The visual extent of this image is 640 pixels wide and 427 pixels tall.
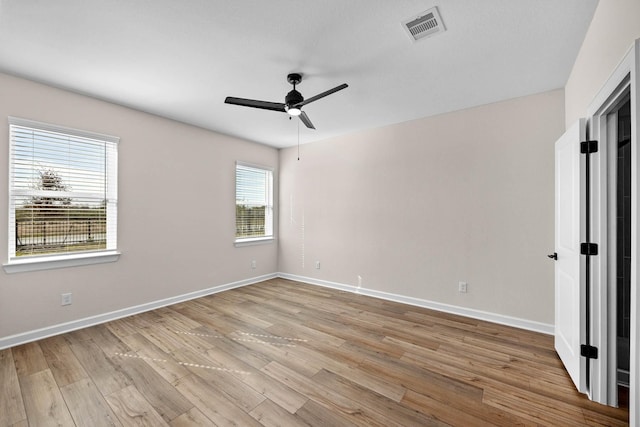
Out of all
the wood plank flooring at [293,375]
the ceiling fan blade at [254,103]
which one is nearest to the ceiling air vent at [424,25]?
the ceiling fan blade at [254,103]

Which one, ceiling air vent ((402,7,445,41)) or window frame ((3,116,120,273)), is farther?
window frame ((3,116,120,273))

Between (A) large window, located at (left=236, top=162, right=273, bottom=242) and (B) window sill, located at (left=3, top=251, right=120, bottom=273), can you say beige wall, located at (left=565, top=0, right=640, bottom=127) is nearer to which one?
(A) large window, located at (left=236, top=162, right=273, bottom=242)

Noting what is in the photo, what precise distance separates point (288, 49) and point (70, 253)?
10.5 feet

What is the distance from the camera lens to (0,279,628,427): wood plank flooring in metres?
1.76

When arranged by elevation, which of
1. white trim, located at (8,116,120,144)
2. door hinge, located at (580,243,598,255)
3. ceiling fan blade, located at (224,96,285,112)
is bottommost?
door hinge, located at (580,243,598,255)

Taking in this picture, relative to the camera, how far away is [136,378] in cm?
214

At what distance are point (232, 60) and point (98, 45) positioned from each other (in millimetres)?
1019

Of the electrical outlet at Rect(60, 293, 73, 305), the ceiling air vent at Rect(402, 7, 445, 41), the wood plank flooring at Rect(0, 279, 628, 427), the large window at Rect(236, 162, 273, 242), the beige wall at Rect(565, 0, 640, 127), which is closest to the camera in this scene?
the beige wall at Rect(565, 0, 640, 127)

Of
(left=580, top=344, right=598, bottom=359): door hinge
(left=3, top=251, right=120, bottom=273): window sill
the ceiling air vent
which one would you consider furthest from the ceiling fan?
(left=580, top=344, right=598, bottom=359): door hinge

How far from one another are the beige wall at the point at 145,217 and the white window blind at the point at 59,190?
9 cm

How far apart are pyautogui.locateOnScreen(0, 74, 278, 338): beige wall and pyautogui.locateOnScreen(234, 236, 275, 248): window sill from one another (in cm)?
9

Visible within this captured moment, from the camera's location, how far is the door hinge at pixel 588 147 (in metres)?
1.90

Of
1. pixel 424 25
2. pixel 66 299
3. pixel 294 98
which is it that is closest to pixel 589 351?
pixel 424 25

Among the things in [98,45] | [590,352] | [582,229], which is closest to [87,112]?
[98,45]
